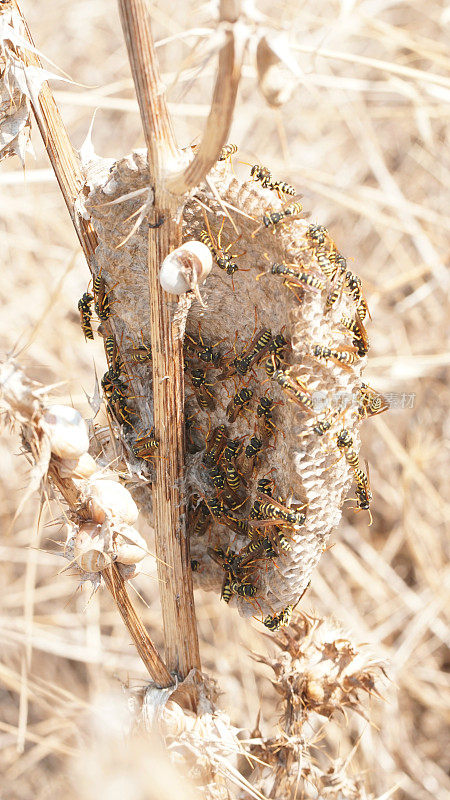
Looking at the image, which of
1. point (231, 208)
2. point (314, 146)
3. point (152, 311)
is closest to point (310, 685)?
point (152, 311)

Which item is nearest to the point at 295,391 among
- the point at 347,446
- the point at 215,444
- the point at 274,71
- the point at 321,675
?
the point at 347,446

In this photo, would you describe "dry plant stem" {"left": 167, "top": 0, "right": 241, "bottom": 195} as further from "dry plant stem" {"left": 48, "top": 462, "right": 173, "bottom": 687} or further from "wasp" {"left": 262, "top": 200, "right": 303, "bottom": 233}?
"dry plant stem" {"left": 48, "top": 462, "right": 173, "bottom": 687}

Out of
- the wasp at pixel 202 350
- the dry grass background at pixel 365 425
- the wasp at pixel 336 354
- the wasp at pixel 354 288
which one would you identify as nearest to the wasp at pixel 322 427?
the wasp at pixel 336 354

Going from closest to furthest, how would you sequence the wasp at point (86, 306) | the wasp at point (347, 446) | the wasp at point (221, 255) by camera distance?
the wasp at point (347, 446)
the wasp at point (221, 255)
the wasp at point (86, 306)

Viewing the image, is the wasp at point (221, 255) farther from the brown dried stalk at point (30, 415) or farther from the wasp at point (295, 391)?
the brown dried stalk at point (30, 415)

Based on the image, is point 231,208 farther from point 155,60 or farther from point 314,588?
point 314,588
